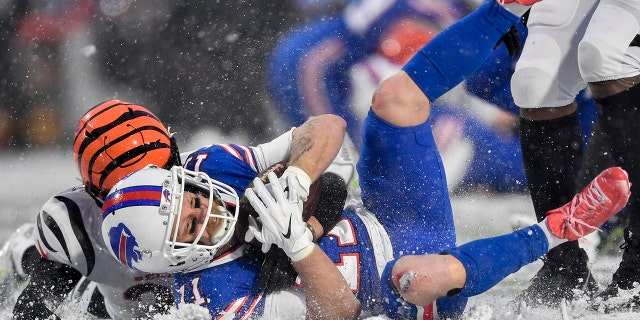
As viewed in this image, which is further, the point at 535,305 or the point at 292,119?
the point at 292,119

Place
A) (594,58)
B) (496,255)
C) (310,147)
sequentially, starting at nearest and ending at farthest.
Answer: (496,255), (594,58), (310,147)

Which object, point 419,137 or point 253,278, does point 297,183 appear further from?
point 419,137

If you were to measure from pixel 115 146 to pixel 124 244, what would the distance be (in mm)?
481

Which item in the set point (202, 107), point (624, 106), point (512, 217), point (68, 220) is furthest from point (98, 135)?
point (512, 217)

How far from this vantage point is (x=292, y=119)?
4258 mm

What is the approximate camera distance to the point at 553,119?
284cm

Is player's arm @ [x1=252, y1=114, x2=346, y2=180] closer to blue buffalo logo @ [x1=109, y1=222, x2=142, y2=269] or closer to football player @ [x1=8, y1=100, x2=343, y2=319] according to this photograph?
football player @ [x1=8, y1=100, x2=343, y2=319]

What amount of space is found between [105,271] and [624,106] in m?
2.04

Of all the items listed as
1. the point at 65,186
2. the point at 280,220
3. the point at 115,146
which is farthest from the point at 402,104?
the point at 65,186

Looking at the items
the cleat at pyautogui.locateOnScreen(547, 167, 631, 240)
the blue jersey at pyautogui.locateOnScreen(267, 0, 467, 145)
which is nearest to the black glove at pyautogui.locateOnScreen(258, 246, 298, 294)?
the cleat at pyautogui.locateOnScreen(547, 167, 631, 240)

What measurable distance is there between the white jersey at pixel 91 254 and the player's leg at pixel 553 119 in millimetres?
1469

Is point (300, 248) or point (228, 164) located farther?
point (228, 164)

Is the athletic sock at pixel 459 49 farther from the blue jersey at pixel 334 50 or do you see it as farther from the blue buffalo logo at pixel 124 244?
the blue jersey at pixel 334 50

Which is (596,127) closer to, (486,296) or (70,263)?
(486,296)
